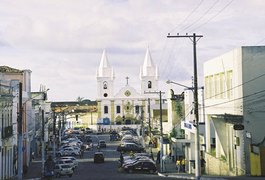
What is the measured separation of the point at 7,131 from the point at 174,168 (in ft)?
57.1

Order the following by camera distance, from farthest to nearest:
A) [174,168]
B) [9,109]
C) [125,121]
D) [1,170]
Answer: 1. [125,121]
2. [174,168]
3. [9,109]
4. [1,170]

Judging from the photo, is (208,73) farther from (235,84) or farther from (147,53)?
(147,53)

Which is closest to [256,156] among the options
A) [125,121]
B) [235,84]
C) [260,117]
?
[260,117]

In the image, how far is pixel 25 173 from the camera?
2025 inches

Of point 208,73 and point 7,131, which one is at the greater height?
point 208,73

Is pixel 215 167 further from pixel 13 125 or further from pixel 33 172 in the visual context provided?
pixel 33 172

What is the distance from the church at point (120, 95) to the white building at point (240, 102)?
111 meters

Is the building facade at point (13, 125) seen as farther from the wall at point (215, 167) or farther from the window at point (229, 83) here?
the window at point (229, 83)

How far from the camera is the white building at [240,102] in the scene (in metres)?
34.1

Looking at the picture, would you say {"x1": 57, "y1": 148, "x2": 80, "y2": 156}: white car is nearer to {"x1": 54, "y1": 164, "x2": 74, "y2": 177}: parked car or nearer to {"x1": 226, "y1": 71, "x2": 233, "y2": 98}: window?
{"x1": 54, "y1": 164, "x2": 74, "y2": 177}: parked car

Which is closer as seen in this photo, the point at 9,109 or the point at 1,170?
the point at 1,170

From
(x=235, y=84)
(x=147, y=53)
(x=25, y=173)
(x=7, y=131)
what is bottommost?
(x=25, y=173)

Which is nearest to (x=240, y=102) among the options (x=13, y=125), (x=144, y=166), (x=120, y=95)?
(x=144, y=166)

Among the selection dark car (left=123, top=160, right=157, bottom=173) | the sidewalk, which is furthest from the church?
dark car (left=123, top=160, right=157, bottom=173)
